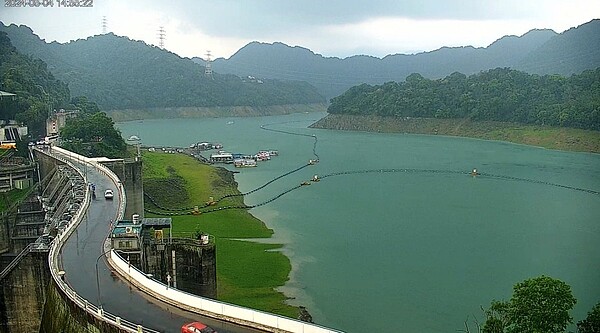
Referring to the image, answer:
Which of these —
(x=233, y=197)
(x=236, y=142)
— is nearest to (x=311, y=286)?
(x=233, y=197)

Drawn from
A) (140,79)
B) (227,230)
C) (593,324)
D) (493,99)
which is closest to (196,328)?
(593,324)

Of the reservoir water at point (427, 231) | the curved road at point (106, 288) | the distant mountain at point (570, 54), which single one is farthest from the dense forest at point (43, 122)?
the distant mountain at point (570, 54)

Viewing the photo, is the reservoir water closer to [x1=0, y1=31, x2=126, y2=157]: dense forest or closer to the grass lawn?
the grass lawn

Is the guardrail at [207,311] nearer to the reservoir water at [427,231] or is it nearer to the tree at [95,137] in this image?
the reservoir water at [427,231]

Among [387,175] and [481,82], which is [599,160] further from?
[481,82]

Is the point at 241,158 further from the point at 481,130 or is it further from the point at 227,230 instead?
the point at 481,130

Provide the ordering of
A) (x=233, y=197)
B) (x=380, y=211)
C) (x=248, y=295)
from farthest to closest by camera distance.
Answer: (x=233, y=197) < (x=380, y=211) < (x=248, y=295)
